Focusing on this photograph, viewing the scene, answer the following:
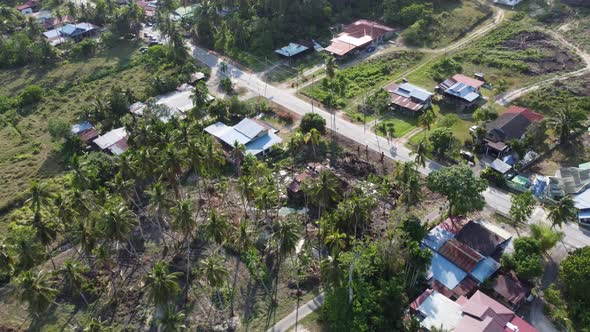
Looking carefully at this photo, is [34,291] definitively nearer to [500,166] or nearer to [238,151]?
[238,151]

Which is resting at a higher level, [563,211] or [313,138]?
[563,211]

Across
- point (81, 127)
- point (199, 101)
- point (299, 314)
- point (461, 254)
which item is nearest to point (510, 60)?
point (461, 254)

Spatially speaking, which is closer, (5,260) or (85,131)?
(5,260)

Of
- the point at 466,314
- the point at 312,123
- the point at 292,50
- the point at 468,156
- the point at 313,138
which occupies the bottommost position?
the point at 468,156

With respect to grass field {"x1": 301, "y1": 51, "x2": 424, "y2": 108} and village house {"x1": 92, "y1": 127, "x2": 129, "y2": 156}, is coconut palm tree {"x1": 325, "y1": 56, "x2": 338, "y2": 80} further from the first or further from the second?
village house {"x1": 92, "y1": 127, "x2": 129, "y2": 156}

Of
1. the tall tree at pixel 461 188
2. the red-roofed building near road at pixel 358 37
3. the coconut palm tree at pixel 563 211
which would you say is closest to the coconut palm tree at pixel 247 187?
the tall tree at pixel 461 188

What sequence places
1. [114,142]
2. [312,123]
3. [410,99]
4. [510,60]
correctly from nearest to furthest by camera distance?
[114,142] → [312,123] → [410,99] → [510,60]

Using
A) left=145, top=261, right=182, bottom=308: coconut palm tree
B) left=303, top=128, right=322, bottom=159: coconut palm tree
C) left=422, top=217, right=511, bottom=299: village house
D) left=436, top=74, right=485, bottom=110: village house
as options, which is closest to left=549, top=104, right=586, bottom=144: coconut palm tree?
left=436, top=74, right=485, bottom=110: village house

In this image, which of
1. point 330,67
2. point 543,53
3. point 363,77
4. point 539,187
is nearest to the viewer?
point 539,187
